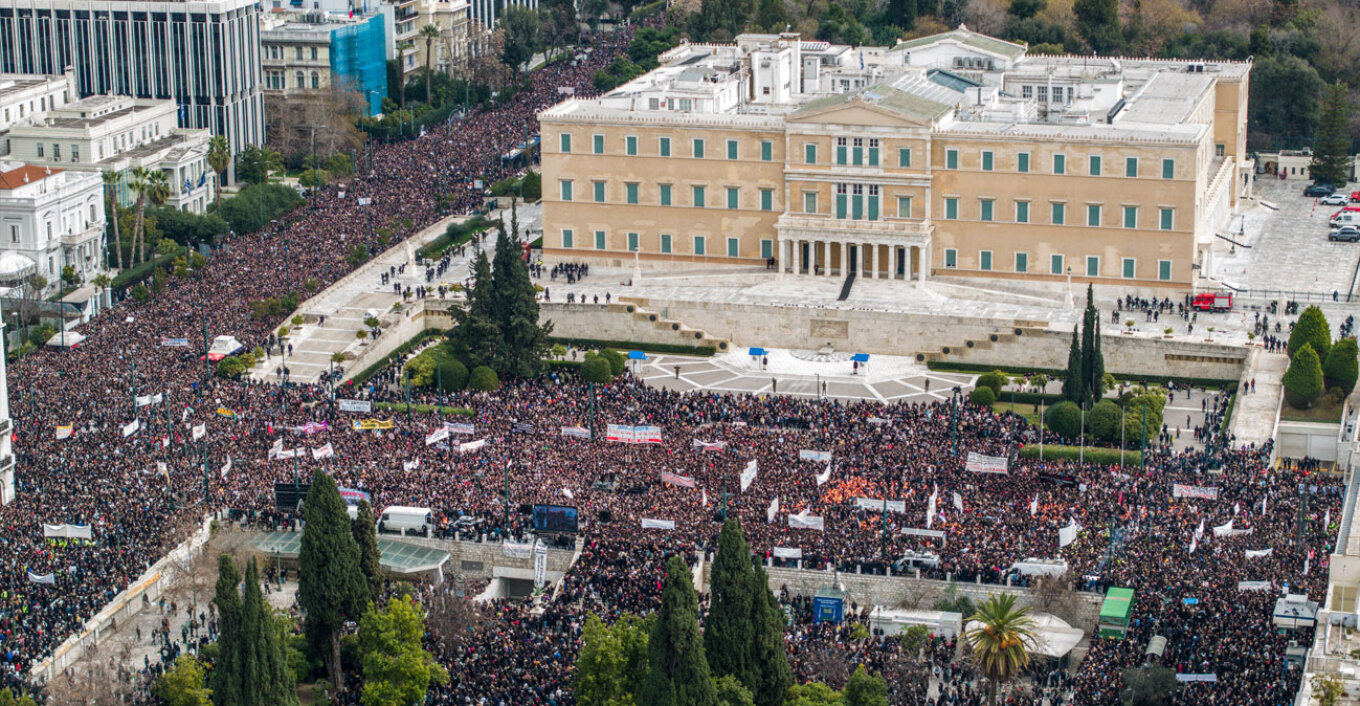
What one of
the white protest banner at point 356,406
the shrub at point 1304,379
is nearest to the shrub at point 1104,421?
the shrub at point 1304,379

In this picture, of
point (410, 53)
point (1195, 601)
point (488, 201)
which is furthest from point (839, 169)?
point (410, 53)

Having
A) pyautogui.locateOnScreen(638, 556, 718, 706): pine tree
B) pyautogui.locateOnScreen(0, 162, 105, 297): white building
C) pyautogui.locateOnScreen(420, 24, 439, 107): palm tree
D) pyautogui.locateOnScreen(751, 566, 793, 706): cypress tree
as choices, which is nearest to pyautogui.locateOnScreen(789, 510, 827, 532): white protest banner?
pyautogui.locateOnScreen(751, 566, 793, 706): cypress tree

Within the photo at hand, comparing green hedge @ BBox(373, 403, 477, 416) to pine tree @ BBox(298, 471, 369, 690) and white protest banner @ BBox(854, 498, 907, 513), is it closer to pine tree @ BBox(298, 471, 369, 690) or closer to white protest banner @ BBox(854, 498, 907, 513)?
white protest banner @ BBox(854, 498, 907, 513)

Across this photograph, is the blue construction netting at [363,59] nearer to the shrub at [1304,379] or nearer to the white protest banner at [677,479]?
the white protest banner at [677,479]

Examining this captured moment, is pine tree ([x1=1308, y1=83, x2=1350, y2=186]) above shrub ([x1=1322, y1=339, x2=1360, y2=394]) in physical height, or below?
above

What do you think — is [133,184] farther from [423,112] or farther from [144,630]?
[144,630]
